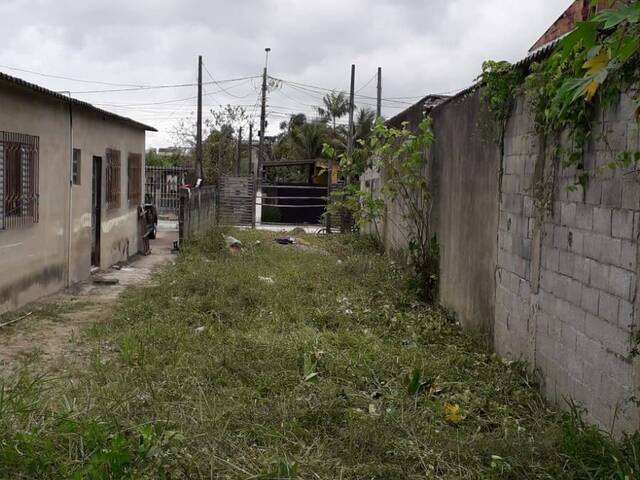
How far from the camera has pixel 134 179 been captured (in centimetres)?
1545

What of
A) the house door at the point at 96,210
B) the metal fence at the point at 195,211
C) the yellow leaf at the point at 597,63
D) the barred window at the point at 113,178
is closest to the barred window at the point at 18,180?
the house door at the point at 96,210

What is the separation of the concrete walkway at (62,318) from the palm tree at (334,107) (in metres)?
31.2

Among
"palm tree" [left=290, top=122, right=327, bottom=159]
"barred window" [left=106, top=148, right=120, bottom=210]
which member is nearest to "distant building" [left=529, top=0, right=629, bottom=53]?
"barred window" [left=106, top=148, right=120, bottom=210]

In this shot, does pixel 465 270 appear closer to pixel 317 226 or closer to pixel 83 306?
pixel 83 306

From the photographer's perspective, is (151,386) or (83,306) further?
(83,306)

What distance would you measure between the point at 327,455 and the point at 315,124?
35.5 m

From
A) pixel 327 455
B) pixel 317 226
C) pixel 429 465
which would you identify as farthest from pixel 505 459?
pixel 317 226

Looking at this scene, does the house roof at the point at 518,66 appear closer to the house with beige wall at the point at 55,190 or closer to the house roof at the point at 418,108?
the house roof at the point at 418,108

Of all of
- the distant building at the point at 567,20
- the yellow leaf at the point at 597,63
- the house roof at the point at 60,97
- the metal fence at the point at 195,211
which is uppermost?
the distant building at the point at 567,20

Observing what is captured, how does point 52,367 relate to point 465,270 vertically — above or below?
below

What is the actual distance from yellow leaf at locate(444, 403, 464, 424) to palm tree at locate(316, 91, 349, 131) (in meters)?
38.9

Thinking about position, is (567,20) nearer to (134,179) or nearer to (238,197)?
(134,179)

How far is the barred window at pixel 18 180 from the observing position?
8398 mm

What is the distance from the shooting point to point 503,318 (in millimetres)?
6652
